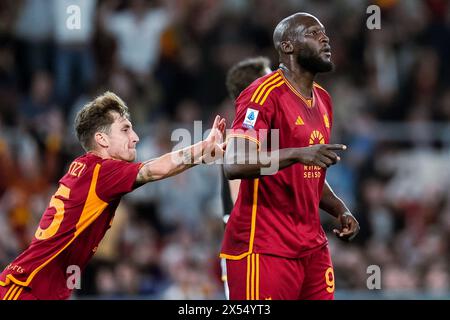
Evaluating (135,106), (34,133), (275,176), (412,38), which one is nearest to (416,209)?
(412,38)

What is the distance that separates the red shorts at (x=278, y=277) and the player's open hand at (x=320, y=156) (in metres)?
0.67

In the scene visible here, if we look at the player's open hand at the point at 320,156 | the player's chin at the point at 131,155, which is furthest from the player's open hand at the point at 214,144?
the player's open hand at the point at 320,156

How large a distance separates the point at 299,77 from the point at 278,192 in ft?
2.41

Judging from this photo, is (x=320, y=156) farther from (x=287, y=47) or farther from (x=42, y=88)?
(x=42, y=88)

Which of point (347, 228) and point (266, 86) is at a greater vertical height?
point (266, 86)

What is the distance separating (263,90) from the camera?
5.88 meters

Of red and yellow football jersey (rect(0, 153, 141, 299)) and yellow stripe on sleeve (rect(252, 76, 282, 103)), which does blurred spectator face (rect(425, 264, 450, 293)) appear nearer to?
yellow stripe on sleeve (rect(252, 76, 282, 103))

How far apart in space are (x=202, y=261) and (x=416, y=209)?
2924mm

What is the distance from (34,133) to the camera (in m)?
11.3

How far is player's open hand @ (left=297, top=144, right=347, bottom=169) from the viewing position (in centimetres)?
547

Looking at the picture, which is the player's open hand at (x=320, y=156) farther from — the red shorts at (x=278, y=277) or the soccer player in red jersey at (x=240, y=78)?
the soccer player in red jersey at (x=240, y=78)

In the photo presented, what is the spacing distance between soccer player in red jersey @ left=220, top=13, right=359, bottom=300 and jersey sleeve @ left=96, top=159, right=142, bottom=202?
587 millimetres

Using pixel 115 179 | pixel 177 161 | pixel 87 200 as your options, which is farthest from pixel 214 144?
pixel 87 200
